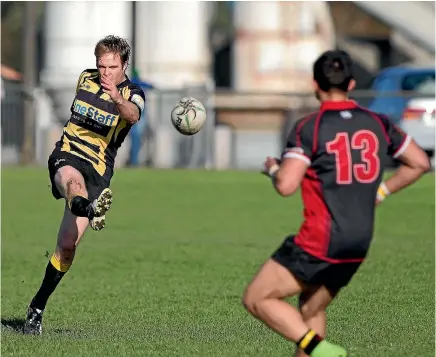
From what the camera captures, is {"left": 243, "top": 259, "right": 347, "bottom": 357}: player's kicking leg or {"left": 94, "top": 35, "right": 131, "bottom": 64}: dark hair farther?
{"left": 94, "top": 35, "right": 131, "bottom": 64}: dark hair

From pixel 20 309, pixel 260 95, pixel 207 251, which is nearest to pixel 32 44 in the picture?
pixel 260 95

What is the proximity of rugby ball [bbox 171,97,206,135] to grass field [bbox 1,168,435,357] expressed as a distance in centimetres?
149

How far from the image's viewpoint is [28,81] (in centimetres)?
3575

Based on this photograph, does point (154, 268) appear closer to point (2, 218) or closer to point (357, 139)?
point (2, 218)

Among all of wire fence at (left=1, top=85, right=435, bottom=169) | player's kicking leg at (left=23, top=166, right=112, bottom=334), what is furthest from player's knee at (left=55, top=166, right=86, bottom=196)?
wire fence at (left=1, top=85, right=435, bottom=169)

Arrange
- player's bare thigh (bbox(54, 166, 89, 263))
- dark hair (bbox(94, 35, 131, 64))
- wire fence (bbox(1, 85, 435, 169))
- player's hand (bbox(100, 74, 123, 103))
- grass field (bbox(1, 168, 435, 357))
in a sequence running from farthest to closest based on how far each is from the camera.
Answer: wire fence (bbox(1, 85, 435, 169)) < player's bare thigh (bbox(54, 166, 89, 263)) < dark hair (bbox(94, 35, 131, 64)) < player's hand (bbox(100, 74, 123, 103)) < grass field (bbox(1, 168, 435, 357))

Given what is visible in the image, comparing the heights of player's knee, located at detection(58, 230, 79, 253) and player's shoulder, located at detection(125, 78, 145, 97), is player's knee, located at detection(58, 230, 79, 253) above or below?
below

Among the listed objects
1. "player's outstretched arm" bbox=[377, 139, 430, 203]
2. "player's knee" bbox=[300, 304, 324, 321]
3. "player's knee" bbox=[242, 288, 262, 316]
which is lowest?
"player's knee" bbox=[300, 304, 324, 321]

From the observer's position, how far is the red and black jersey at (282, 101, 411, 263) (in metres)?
7.68

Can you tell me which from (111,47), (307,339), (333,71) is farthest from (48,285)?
(333,71)

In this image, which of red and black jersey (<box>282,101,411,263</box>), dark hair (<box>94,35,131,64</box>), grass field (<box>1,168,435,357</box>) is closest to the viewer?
red and black jersey (<box>282,101,411,263</box>)

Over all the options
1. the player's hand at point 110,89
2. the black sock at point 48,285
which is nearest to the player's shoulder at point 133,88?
the player's hand at point 110,89

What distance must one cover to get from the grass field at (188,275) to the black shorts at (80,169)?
3.39 feet

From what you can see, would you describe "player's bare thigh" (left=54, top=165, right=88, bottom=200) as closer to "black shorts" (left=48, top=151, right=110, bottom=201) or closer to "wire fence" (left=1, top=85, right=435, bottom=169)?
"black shorts" (left=48, top=151, right=110, bottom=201)
